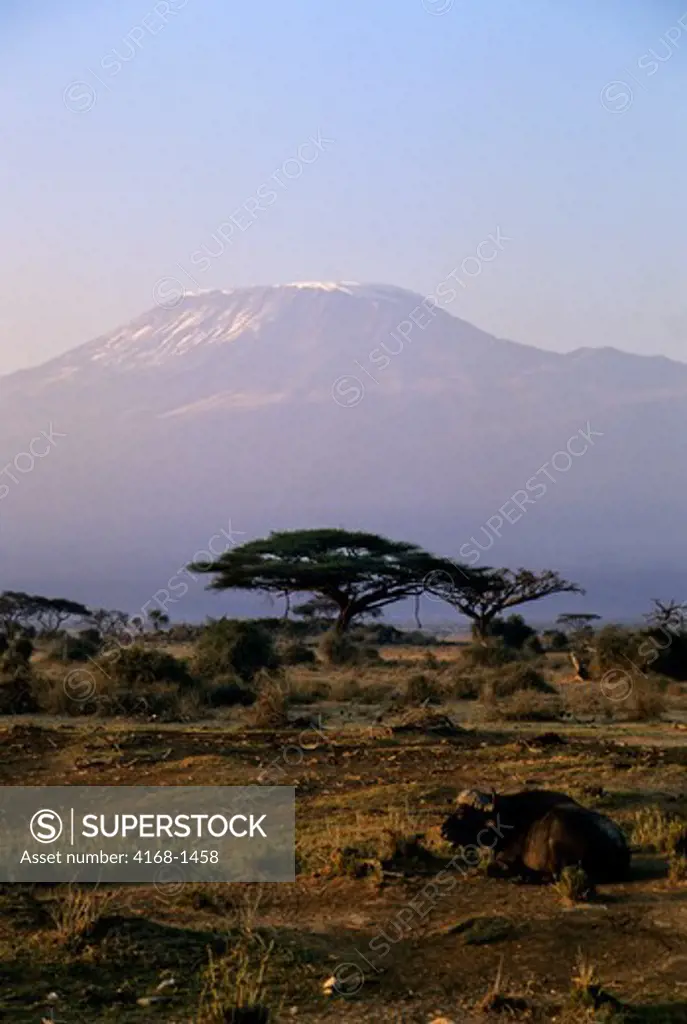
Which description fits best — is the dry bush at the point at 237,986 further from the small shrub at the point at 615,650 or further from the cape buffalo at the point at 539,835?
the small shrub at the point at 615,650

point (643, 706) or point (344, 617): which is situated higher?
point (344, 617)

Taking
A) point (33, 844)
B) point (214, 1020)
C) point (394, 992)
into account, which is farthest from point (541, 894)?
point (33, 844)

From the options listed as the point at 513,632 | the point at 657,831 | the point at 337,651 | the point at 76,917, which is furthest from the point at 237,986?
the point at 513,632

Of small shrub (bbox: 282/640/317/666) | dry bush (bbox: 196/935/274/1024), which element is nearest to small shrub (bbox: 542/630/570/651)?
small shrub (bbox: 282/640/317/666)

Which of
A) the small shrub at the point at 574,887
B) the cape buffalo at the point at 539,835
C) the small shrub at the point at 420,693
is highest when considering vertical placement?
the small shrub at the point at 420,693

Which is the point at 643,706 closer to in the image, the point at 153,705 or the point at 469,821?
the point at 153,705

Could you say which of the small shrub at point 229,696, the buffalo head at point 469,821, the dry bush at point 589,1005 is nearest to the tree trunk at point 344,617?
the small shrub at point 229,696

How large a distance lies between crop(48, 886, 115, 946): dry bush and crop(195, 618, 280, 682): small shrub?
726 inches

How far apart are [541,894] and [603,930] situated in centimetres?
78

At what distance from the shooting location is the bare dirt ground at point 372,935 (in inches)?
226

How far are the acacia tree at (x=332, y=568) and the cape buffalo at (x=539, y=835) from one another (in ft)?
91.8

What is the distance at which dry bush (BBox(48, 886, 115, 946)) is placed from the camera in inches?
251

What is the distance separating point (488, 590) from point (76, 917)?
114 feet

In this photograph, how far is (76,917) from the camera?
647 cm
